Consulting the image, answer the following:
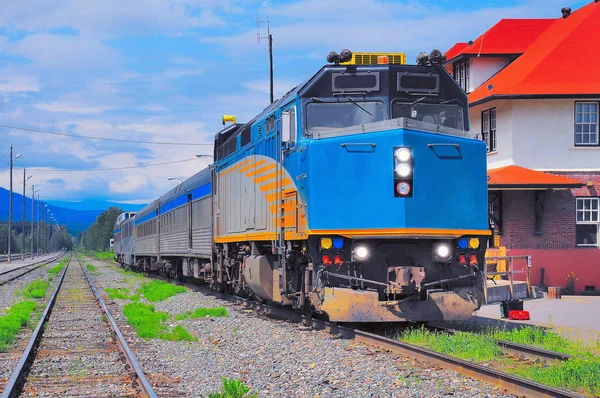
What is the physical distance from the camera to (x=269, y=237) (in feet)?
43.8

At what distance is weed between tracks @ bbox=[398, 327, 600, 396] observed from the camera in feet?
25.5

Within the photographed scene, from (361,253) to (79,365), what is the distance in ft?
13.6

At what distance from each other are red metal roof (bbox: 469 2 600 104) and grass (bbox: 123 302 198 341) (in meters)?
12.2

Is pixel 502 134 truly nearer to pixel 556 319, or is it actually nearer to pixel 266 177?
pixel 556 319

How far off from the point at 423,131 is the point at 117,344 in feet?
18.5

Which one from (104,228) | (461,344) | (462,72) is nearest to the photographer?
(461,344)

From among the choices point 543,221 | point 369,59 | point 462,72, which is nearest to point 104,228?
point 462,72

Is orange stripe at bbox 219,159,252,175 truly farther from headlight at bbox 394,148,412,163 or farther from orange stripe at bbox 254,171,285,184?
headlight at bbox 394,148,412,163

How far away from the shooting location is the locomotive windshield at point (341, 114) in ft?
37.9

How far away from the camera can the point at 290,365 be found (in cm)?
945

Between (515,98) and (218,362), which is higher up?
(515,98)

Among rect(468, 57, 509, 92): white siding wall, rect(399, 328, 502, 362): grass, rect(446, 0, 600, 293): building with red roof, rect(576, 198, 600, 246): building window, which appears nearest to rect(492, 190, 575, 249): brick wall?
rect(446, 0, 600, 293): building with red roof

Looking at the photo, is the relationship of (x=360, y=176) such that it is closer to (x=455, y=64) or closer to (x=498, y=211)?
(x=498, y=211)

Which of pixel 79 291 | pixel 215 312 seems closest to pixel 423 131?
pixel 215 312
